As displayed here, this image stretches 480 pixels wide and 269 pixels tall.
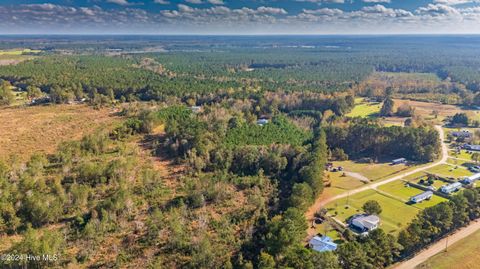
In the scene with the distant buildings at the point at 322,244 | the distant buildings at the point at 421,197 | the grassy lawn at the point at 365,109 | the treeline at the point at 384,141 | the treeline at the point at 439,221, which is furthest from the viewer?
the grassy lawn at the point at 365,109

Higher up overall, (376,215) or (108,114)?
(108,114)

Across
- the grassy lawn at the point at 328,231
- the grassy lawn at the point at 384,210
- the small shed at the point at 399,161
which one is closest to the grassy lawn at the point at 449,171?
the small shed at the point at 399,161

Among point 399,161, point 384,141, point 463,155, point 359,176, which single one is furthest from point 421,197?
point 463,155

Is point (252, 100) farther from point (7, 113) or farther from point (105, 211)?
point (105, 211)

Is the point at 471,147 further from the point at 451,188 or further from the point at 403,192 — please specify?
the point at 403,192

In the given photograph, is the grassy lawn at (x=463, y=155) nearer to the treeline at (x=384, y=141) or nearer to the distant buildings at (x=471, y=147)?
the distant buildings at (x=471, y=147)

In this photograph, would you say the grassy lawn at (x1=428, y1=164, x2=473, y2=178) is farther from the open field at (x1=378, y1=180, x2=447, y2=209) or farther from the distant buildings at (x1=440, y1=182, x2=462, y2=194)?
the open field at (x1=378, y1=180, x2=447, y2=209)

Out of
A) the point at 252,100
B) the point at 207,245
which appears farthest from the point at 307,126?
the point at 207,245
